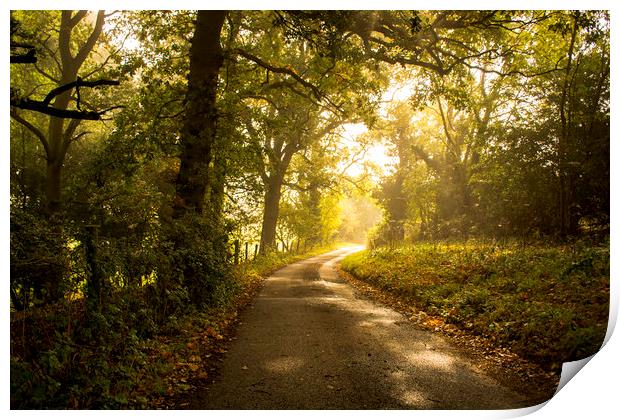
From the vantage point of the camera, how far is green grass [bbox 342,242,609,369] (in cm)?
596

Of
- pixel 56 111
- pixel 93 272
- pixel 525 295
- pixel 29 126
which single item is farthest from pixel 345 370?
→ pixel 29 126

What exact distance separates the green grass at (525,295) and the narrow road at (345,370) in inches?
41.0

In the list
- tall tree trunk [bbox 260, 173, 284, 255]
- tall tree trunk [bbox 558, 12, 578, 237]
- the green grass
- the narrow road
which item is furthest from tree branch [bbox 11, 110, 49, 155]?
tall tree trunk [bbox 558, 12, 578, 237]

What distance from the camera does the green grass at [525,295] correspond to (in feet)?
19.5

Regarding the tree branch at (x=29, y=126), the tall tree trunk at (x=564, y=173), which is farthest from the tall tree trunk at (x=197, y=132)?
the tall tree trunk at (x=564, y=173)

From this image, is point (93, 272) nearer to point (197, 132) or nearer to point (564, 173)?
point (197, 132)

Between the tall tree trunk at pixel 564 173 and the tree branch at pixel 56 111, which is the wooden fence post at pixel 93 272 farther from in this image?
the tall tree trunk at pixel 564 173

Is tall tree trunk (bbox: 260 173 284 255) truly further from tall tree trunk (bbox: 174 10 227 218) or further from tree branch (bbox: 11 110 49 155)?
tall tree trunk (bbox: 174 10 227 218)

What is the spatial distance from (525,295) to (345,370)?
4.53 m

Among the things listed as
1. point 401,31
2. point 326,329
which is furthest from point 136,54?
point 326,329

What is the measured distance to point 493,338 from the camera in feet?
22.3

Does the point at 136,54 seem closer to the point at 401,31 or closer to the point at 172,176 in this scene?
the point at 172,176

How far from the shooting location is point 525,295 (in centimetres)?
795
